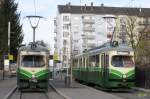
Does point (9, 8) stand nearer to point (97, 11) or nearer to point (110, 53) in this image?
point (110, 53)

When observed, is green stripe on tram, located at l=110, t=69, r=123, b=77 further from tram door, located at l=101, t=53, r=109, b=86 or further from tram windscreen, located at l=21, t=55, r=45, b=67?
tram windscreen, located at l=21, t=55, r=45, b=67

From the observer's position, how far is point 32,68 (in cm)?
3534

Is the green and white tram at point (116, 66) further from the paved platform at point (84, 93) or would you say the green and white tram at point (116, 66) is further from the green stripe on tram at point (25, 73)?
the green stripe on tram at point (25, 73)

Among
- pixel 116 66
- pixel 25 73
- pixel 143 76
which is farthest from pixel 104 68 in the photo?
pixel 143 76

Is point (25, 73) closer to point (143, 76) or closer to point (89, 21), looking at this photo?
point (143, 76)

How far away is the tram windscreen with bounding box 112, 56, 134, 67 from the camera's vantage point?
3691 cm

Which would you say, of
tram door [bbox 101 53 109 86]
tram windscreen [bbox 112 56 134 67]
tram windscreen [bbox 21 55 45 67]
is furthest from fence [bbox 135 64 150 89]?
tram windscreen [bbox 21 55 45 67]

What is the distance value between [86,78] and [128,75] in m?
11.2

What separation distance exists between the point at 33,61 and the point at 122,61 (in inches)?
248

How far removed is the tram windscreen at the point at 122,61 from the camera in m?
36.9

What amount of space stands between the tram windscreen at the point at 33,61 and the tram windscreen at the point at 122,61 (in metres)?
5.10

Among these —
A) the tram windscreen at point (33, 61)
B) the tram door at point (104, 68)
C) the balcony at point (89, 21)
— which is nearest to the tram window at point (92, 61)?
the tram door at point (104, 68)

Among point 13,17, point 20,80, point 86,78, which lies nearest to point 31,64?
point 20,80

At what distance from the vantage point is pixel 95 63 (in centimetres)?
4122
